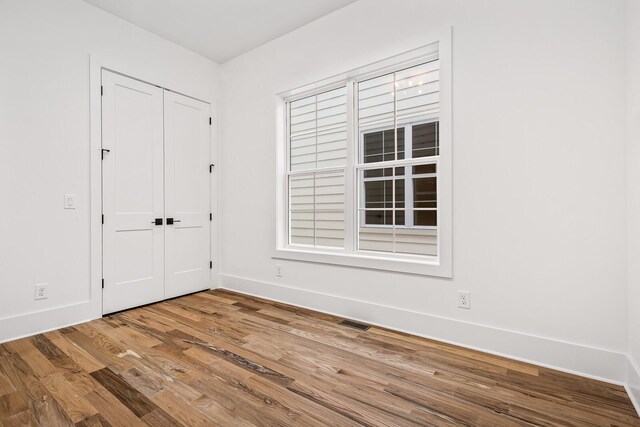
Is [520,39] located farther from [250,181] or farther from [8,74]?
[8,74]

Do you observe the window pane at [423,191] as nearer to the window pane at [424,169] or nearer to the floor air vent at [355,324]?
the window pane at [424,169]

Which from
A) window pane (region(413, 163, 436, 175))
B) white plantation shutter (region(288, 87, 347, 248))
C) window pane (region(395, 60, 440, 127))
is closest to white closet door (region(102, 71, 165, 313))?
white plantation shutter (region(288, 87, 347, 248))

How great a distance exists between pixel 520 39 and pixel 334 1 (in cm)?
163

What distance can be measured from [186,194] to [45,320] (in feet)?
5.68

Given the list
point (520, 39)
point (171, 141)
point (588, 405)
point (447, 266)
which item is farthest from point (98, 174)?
point (588, 405)

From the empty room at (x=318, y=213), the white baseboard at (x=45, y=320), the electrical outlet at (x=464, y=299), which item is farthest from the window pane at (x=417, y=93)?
the white baseboard at (x=45, y=320)

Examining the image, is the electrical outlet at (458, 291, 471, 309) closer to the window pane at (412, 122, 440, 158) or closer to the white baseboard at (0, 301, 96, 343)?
the window pane at (412, 122, 440, 158)

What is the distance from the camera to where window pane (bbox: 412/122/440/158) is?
3.13 m

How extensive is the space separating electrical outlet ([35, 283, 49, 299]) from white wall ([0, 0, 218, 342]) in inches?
1.1

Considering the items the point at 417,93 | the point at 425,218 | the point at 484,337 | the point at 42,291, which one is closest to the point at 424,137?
the point at 417,93

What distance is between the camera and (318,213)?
11.7 ft

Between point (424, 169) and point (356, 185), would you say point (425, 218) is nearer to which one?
point (424, 169)

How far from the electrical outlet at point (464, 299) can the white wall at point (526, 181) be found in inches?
1.3

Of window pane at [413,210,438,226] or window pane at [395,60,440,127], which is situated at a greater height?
window pane at [395,60,440,127]
